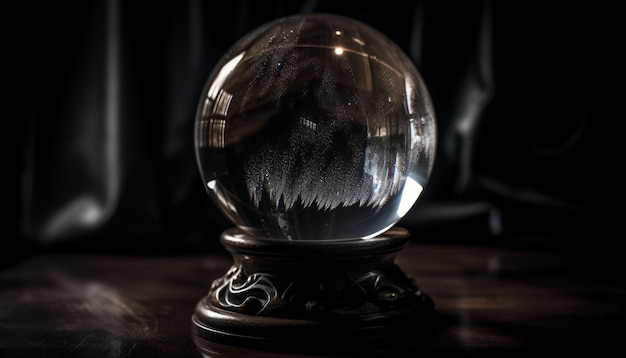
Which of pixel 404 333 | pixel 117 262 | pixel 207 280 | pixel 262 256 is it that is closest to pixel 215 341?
pixel 262 256

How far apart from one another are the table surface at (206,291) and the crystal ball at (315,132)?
169mm

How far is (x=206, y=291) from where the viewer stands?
4.20 feet

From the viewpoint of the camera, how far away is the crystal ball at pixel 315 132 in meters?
0.84

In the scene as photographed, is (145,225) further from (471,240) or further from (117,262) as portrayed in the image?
(471,240)

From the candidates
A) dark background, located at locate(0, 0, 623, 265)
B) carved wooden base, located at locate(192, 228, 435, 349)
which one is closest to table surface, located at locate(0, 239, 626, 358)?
carved wooden base, located at locate(192, 228, 435, 349)

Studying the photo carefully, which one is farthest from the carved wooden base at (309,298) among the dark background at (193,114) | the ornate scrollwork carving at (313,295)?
the dark background at (193,114)

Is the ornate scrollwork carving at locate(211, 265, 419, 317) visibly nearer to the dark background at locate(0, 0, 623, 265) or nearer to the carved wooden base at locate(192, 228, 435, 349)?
the carved wooden base at locate(192, 228, 435, 349)

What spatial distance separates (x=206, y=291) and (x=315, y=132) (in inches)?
21.0

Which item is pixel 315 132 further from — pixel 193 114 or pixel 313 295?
pixel 193 114

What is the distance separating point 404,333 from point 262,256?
199mm

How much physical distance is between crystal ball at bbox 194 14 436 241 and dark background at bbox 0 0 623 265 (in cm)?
92

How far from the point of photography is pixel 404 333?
0.93 m

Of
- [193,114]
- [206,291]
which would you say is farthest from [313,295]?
[193,114]

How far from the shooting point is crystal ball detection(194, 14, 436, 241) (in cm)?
84
